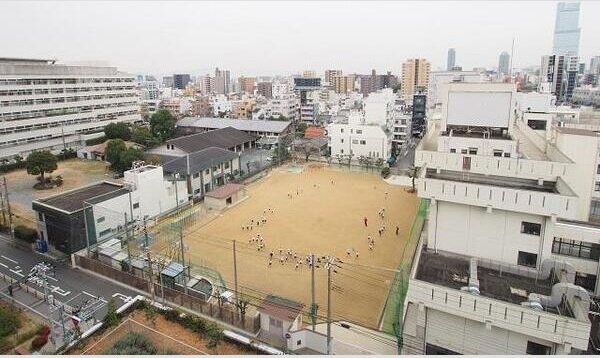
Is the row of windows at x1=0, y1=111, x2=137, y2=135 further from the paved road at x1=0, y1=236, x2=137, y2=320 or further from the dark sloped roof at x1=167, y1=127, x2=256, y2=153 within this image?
the paved road at x1=0, y1=236, x2=137, y2=320

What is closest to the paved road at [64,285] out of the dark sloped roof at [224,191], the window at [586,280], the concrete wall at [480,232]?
the dark sloped roof at [224,191]

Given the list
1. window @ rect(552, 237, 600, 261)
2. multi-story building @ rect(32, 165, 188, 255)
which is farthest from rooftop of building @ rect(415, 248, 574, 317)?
multi-story building @ rect(32, 165, 188, 255)

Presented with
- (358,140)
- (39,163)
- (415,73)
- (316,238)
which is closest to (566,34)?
(415,73)

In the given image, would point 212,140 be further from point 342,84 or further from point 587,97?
point 342,84

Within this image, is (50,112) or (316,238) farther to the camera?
(50,112)

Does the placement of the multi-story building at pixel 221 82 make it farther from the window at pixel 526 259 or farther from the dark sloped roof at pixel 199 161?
the window at pixel 526 259

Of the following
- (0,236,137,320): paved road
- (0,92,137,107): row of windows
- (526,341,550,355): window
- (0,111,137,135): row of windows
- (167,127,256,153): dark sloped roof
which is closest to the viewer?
(526,341,550,355): window

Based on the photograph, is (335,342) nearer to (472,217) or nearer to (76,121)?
(472,217)
